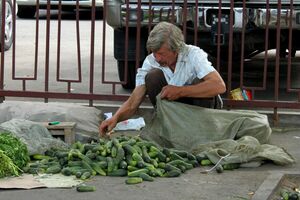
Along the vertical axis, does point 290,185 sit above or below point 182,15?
below

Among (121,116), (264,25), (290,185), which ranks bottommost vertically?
(290,185)

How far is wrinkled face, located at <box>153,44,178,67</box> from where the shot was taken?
6.08m

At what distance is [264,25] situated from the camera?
7.40 metres

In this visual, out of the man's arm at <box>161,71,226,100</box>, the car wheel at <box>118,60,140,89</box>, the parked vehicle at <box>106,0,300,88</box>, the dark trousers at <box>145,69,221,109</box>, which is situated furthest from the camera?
the car wheel at <box>118,60,140,89</box>

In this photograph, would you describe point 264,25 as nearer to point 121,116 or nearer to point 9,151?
point 121,116

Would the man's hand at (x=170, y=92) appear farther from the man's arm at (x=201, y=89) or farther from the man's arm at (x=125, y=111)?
the man's arm at (x=125, y=111)

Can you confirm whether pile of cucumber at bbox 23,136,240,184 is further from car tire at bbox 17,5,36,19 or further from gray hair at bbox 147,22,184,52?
car tire at bbox 17,5,36,19

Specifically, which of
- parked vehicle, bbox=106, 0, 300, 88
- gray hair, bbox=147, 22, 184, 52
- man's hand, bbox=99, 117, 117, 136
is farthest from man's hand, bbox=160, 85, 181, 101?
parked vehicle, bbox=106, 0, 300, 88

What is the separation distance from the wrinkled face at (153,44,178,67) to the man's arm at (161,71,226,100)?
0.19 metres

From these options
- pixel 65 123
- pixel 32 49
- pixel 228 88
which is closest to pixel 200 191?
pixel 65 123

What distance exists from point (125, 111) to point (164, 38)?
627mm

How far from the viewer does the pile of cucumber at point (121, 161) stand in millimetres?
5559

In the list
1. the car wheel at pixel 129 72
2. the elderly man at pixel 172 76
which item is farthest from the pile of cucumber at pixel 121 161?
the car wheel at pixel 129 72

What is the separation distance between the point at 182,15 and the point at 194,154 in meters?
1.79
